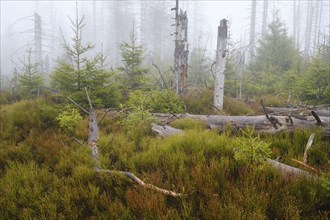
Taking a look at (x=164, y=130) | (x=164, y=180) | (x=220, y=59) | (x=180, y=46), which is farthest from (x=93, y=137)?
(x=180, y=46)

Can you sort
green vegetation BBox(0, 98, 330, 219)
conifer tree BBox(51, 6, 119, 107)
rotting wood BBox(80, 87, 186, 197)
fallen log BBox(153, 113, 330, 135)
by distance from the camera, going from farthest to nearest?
conifer tree BBox(51, 6, 119, 107) → fallen log BBox(153, 113, 330, 135) → rotting wood BBox(80, 87, 186, 197) → green vegetation BBox(0, 98, 330, 219)

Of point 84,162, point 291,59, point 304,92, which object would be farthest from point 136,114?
point 291,59

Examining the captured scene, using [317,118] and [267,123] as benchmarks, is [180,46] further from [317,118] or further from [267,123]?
[317,118]

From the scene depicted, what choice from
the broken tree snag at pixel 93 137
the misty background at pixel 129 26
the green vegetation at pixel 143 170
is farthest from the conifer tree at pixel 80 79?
the broken tree snag at pixel 93 137

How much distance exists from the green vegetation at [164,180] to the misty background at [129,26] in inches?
167

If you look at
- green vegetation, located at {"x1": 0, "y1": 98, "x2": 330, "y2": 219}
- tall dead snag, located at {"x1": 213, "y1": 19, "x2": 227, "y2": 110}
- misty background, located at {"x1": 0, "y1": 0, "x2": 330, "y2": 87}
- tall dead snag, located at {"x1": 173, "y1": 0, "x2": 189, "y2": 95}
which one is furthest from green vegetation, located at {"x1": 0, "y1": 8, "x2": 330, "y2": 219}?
tall dead snag, located at {"x1": 173, "y1": 0, "x2": 189, "y2": 95}

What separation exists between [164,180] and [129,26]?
45.3 meters

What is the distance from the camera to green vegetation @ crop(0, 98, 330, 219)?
2617mm

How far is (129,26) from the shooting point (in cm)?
4444

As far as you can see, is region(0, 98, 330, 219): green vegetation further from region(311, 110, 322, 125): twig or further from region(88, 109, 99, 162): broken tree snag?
region(311, 110, 322, 125): twig

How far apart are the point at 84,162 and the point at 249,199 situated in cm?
320

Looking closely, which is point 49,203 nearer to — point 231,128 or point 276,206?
point 276,206

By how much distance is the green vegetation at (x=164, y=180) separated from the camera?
2617 mm

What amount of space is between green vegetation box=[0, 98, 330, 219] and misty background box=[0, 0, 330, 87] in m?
4.24
